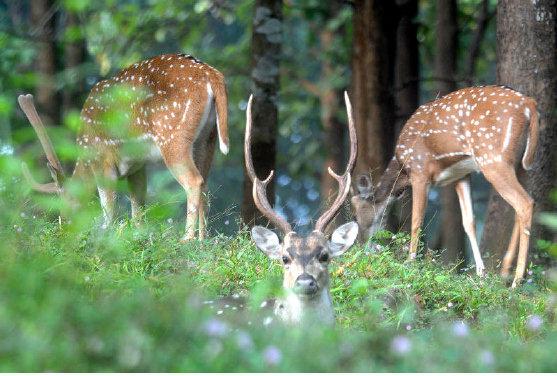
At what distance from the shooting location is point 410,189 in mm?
10852

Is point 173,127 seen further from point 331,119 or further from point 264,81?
point 331,119

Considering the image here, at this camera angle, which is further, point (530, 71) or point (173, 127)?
point (530, 71)

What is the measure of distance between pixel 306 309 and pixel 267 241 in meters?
0.75

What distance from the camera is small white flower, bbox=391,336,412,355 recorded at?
4199 millimetres

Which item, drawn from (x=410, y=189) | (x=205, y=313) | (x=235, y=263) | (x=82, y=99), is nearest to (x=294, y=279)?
(x=235, y=263)

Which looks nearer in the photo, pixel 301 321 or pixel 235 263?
pixel 301 321

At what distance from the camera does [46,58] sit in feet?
38.6

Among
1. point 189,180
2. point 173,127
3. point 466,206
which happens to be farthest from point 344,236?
point 466,206

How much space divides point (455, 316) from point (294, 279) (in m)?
1.75

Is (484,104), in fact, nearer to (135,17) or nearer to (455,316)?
(455,316)

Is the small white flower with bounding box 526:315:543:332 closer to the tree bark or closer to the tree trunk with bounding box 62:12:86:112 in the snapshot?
the tree bark

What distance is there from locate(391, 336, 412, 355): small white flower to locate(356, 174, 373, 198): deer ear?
240 inches

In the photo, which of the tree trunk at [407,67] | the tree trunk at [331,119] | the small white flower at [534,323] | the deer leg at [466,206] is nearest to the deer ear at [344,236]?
the small white flower at [534,323]

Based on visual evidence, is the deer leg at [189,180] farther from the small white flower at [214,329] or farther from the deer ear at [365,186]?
the small white flower at [214,329]
